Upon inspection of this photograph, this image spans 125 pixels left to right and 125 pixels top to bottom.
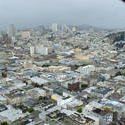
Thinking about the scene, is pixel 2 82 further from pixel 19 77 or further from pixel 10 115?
pixel 10 115

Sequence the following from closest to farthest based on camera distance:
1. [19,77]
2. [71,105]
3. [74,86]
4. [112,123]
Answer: [112,123] < [71,105] < [74,86] < [19,77]

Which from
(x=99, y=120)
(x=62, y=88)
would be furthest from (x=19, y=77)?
(x=99, y=120)

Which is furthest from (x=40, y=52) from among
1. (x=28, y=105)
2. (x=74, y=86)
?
(x=28, y=105)

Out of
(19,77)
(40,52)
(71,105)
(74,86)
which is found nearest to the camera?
(71,105)

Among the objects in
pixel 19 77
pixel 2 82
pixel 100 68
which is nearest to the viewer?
pixel 2 82

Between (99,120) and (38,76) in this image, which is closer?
(99,120)

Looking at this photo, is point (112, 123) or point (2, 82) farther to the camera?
point (2, 82)

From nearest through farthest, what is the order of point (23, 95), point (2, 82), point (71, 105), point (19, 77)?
point (71, 105)
point (23, 95)
point (2, 82)
point (19, 77)

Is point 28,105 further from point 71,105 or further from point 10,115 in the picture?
point 71,105
